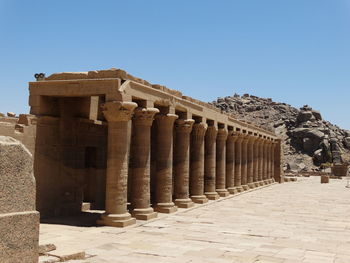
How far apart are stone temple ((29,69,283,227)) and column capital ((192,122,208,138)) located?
0.05 meters

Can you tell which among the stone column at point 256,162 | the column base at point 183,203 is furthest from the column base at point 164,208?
the stone column at point 256,162

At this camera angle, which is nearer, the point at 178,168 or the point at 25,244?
the point at 25,244

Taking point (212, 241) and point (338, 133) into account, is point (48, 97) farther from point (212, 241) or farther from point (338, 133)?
point (338, 133)

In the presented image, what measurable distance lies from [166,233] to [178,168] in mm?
6608

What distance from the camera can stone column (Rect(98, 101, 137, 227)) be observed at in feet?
42.5

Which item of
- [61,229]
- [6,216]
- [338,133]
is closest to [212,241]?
[61,229]

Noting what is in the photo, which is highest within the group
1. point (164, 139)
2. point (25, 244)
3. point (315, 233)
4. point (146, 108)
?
point (146, 108)

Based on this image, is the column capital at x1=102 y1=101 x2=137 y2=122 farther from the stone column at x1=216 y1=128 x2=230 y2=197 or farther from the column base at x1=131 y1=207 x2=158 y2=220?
the stone column at x1=216 y1=128 x2=230 y2=197

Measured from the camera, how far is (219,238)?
1138cm

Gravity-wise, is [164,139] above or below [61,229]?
above

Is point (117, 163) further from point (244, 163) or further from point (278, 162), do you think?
point (278, 162)

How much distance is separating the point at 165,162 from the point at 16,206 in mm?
11331

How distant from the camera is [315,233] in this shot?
12578 millimetres

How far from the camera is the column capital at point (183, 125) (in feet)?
59.1
